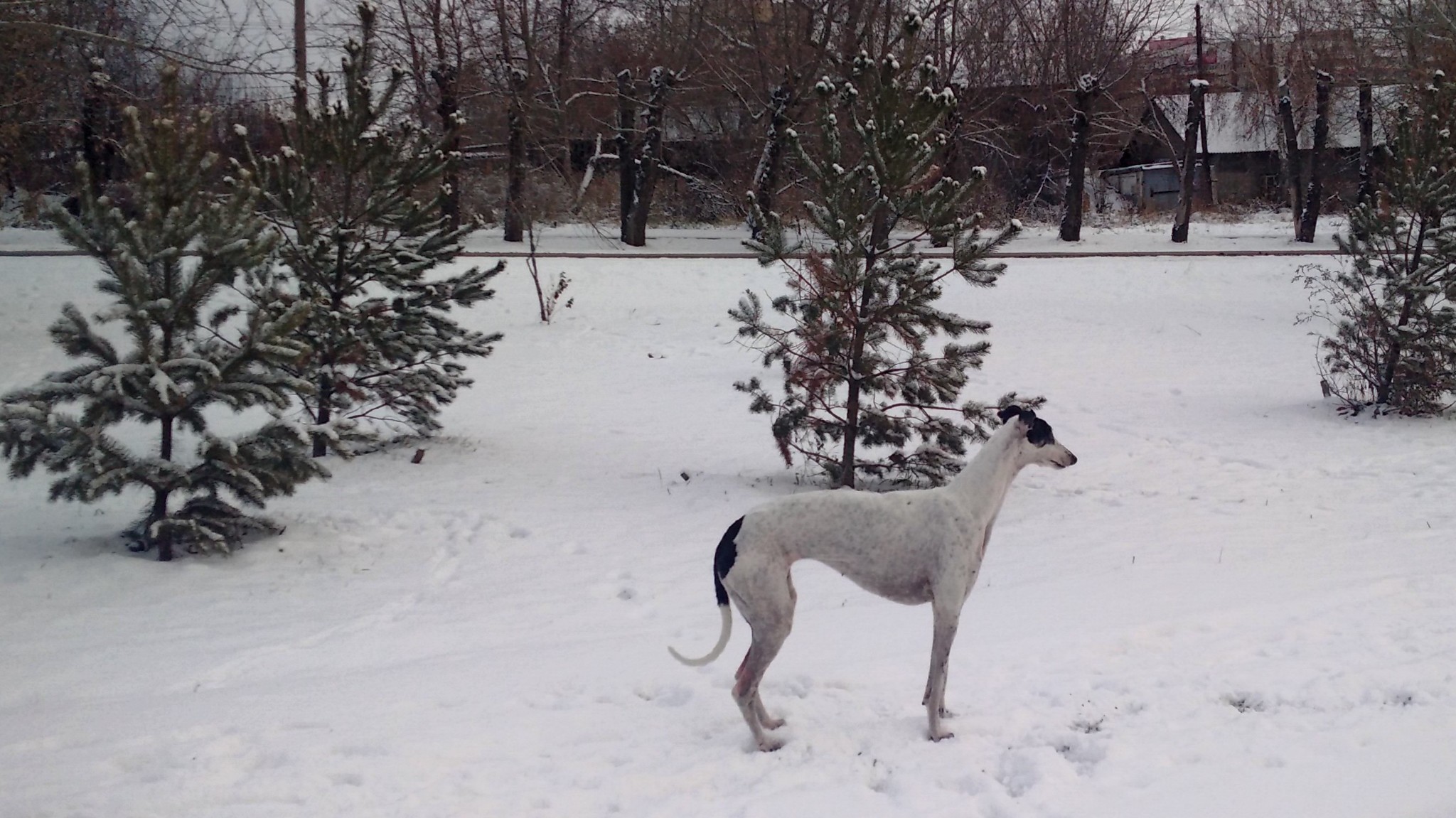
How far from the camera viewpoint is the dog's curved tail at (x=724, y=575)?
207 inches

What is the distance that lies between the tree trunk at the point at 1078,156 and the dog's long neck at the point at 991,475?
83.8ft

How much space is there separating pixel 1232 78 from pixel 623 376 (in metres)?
33.3

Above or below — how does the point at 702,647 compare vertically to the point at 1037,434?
below

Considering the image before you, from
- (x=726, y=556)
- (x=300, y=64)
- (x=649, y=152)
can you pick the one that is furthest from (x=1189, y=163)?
(x=726, y=556)

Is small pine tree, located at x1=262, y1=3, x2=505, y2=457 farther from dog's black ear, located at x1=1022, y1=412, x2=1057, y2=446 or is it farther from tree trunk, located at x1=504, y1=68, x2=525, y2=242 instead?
tree trunk, located at x1=504, y1=68, x2=525, y2=242

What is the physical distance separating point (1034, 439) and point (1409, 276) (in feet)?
36.5

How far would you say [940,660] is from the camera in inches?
211

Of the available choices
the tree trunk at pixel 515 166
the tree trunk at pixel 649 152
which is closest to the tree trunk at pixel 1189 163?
the tree trunk at pixel 649 152

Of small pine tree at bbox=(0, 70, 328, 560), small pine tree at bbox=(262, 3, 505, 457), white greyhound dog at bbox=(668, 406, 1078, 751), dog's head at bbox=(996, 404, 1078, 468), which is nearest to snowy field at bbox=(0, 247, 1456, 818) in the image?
A: white greyhound dog at bbox=(668, 406, 1078, 751)

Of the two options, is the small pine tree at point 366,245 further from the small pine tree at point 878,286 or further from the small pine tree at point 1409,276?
the small pine tree at point 1409,276

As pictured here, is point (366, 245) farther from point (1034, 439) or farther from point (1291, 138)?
point (1291, 138)

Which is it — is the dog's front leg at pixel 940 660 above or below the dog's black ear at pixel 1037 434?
below

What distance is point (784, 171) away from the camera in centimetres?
3195

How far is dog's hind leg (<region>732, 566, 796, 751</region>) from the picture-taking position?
5.20 m
